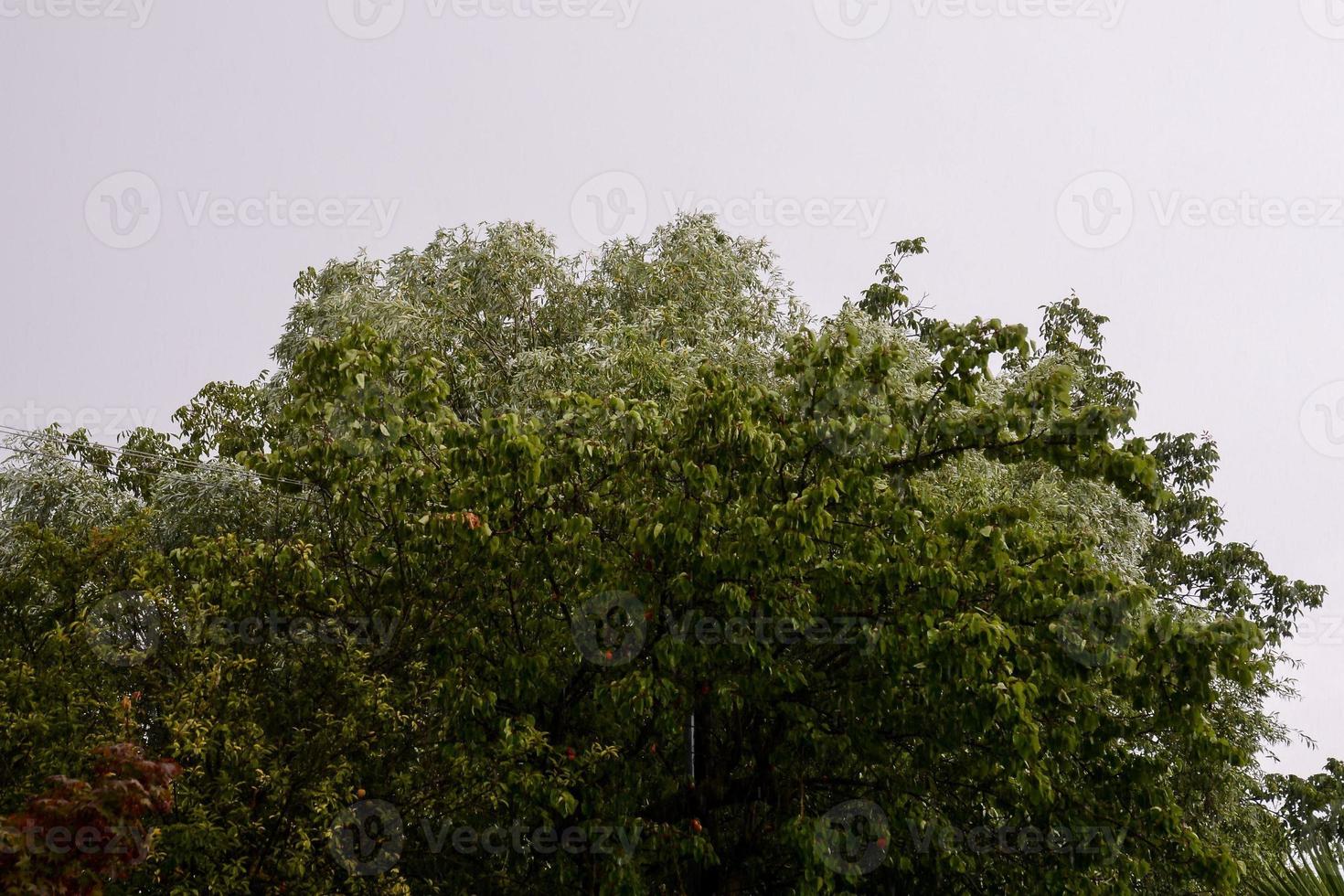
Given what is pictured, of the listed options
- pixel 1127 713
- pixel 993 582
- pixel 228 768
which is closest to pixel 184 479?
pixel 228 768

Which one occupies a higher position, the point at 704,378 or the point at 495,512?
the point at 704,378

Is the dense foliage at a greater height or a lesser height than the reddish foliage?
greater

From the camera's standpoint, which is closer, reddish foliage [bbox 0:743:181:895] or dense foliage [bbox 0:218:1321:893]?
reddish foliage [bbox 0:743:181:895]

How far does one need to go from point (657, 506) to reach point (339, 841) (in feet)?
10.8

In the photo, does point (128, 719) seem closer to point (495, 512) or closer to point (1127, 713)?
point (495, 512)

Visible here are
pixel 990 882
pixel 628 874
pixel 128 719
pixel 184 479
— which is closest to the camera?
pixel 128 719

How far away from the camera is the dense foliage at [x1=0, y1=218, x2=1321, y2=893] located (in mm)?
9391

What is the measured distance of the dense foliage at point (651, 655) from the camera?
939cm

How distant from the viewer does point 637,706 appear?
945 cm

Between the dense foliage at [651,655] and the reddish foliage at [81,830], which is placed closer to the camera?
the reddish foliage at [81,830]

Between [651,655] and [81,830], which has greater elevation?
[651,655]

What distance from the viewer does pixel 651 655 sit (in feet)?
33.1

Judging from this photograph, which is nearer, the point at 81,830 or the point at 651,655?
the point at 81,830

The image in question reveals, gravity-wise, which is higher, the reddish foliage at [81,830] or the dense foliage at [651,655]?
the dense foliage at [651,655]
